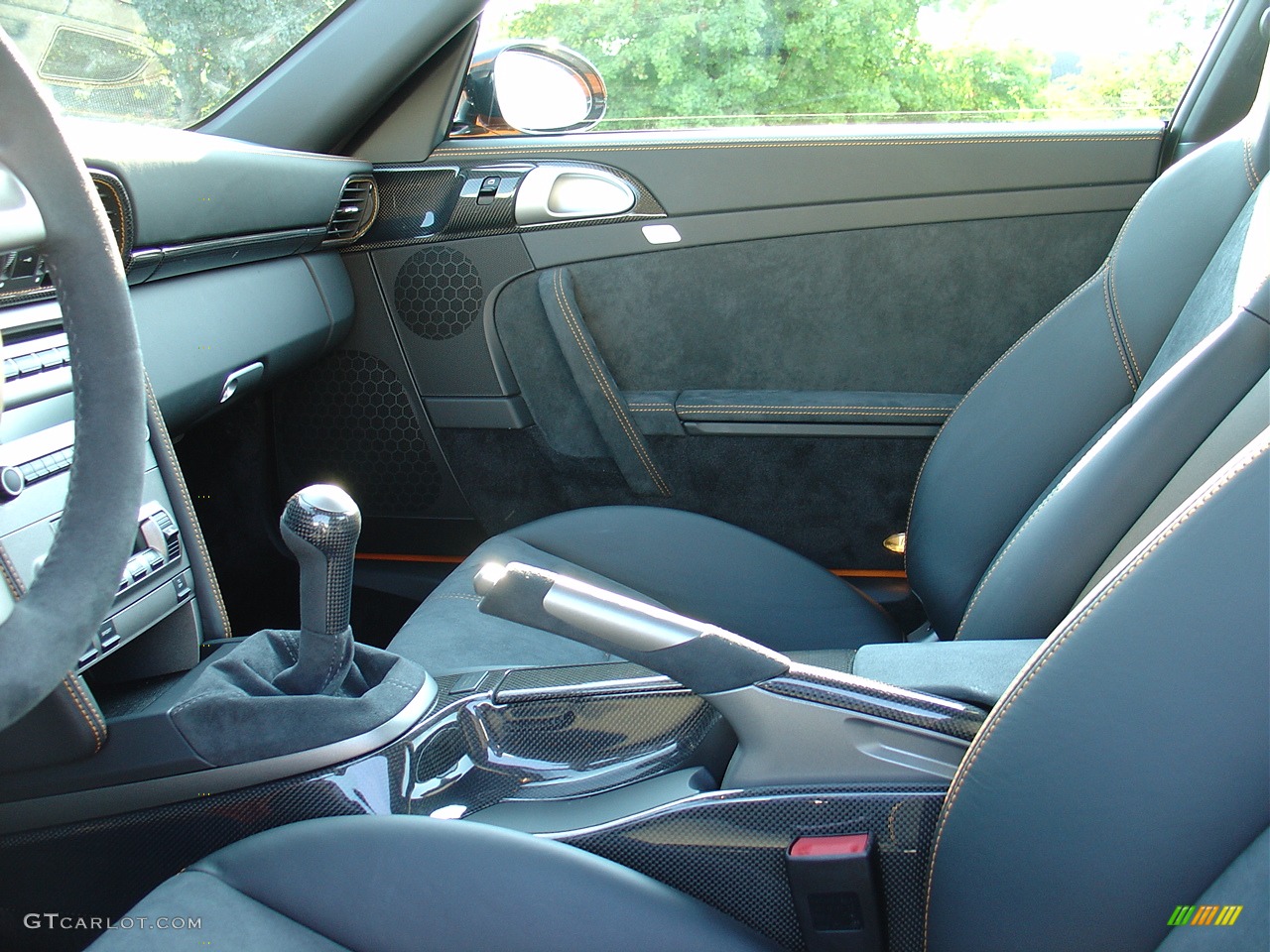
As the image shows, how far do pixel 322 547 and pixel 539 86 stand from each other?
1139 millimetres

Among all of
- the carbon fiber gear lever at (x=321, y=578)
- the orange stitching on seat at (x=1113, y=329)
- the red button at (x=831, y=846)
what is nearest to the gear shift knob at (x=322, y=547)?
the carbon fiber gear lever at (x=321, y=578)

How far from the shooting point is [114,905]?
0.98 meters

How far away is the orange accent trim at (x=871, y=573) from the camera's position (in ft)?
6.05

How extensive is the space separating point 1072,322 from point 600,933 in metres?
0.90

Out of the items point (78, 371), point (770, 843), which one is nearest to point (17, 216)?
point (78, 371)

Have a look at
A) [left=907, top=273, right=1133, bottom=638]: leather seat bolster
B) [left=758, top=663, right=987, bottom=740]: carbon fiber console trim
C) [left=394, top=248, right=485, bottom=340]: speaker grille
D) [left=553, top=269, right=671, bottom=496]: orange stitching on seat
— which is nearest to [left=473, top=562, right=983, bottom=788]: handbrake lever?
[left=758, top=663, right=987, bottom=740]: carbon fiber console trim

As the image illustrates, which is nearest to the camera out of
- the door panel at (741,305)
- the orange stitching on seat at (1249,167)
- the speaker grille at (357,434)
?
the orange stitching on seat at (1249,167)

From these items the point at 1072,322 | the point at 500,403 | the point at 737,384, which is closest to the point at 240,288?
the point at 500,403

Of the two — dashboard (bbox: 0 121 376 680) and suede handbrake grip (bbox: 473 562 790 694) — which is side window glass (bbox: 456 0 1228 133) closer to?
dashboard (bbox: 0 121 376 680)

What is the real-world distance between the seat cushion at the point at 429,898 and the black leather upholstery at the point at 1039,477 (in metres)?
0.35

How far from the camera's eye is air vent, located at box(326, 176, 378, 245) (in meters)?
1.79

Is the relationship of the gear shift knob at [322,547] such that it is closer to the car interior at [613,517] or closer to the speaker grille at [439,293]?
the car interior at [613,517]

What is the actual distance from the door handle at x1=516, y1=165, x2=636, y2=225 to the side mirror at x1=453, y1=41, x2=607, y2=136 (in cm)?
7

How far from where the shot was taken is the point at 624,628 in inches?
30.9
